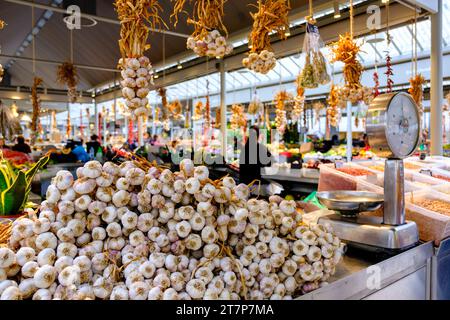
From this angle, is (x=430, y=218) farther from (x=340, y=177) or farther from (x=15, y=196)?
(x=15, y=196)

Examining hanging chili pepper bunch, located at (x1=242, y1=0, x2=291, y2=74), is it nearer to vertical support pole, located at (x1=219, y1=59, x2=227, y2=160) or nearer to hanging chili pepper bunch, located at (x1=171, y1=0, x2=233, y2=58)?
hanging chili pepper bunch, located at (x1=171, y1=0, x2=233, y2=58)

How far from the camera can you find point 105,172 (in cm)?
131

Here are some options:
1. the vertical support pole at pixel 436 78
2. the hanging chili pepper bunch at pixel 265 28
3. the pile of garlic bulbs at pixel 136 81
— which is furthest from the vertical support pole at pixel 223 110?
the pile of garlic bulbs at pixel 136 81

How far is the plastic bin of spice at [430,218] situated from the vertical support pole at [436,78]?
4.37m

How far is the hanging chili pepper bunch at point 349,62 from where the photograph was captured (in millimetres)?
4883

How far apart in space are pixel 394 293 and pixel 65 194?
153cm

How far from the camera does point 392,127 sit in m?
1.82

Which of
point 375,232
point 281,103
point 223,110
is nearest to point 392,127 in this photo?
point 375,232

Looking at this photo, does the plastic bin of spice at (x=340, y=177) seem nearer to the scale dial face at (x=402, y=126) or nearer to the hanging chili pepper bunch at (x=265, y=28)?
the scale dial face at (x=402, y=126)

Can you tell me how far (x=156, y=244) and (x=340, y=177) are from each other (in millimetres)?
Result: 1835

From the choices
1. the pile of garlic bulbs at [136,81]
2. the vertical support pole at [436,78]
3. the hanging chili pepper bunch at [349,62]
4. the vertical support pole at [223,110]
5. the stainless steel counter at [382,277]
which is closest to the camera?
the stainless steel counter at [382,277]

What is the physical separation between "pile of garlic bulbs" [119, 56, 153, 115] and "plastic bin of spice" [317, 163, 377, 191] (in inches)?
56.8

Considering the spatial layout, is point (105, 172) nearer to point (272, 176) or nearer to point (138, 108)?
point (138, 108)
